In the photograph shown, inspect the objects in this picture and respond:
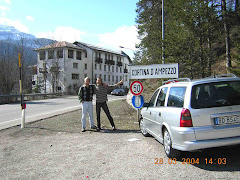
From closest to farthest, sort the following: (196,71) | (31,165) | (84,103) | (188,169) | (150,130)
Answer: (188,169) → (31,165) → (150,130) → (84,103) → (196,71)

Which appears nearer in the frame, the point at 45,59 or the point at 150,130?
the point at 150,130

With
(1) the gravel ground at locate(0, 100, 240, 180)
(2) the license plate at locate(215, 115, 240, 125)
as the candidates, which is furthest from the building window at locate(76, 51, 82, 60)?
(2) the license plate at locate(215, 115, 240, 125)

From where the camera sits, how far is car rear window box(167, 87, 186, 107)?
14.4 ft

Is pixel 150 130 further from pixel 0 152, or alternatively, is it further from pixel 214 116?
pixel 0 152

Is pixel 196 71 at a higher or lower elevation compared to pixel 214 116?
higher

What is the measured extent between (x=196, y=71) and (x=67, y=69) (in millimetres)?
46693

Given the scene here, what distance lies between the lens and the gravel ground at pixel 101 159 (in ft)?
12.6

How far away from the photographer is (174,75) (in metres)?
8.77

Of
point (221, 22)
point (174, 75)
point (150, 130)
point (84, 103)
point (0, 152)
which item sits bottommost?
point (0, 152)

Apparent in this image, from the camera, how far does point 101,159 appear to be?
4730 mm

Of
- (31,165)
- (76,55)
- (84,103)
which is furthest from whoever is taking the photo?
(76,55)

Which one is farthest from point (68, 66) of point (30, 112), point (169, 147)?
point (169, 147)

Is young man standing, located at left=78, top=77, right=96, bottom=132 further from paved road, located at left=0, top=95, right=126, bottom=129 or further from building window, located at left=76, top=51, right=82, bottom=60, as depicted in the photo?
building window, located at left=76, top=51, right=82, bottom=60

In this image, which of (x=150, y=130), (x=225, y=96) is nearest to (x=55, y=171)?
(x=150, y=130)
